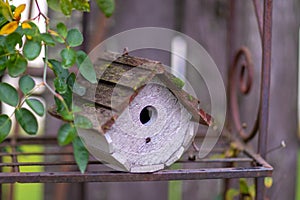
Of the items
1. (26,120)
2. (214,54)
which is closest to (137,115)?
(26,120)

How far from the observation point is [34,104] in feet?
2.49

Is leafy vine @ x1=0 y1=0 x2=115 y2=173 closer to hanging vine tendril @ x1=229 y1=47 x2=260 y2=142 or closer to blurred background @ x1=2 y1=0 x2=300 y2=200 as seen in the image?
hanging vine tendril @ x1=229 y1=47 x2=260 y2=142

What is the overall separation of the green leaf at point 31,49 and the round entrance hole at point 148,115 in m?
0.17

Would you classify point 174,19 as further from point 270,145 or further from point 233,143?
point 233,143

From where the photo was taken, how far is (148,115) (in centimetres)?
82

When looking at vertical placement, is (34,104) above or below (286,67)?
below

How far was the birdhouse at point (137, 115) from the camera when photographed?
0.74m

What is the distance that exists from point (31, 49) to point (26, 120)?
0.10 meters

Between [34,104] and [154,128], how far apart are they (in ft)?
0.55

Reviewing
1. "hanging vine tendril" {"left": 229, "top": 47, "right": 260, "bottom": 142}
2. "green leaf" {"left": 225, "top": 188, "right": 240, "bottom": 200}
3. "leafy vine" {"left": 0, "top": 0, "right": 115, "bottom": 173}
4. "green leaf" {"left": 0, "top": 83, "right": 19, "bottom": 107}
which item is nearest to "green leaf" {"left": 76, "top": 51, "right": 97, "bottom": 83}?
"leafy vine" {"left": 0, "top": 0, "right": 115, "bottom": 173}

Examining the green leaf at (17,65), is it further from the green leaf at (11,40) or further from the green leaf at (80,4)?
the green leaf at (80,4)

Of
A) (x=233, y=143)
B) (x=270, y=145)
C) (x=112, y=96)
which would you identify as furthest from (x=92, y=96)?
(x=270, y=145)

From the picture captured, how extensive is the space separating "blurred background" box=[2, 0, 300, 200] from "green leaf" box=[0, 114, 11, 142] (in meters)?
0.56

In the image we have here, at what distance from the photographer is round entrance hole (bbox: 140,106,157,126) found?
784mm
